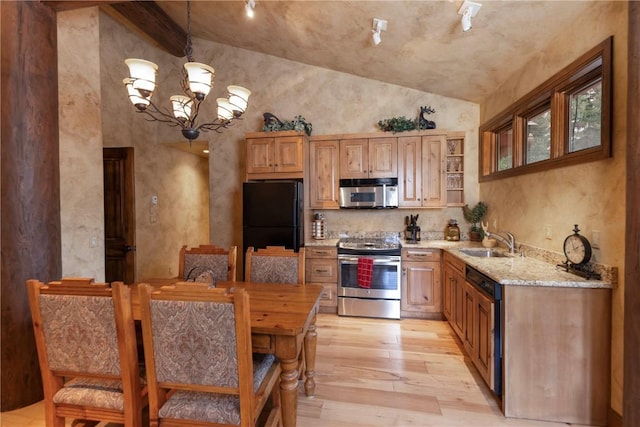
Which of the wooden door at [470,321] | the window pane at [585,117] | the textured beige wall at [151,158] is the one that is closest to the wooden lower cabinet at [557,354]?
the wooden door at [470,321]

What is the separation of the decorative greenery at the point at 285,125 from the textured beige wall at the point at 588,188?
244 cm

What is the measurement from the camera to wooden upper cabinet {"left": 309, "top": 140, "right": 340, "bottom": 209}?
4.02m

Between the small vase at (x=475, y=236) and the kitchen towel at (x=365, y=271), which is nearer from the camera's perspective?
the kitchen towel at (x=365, y=271)

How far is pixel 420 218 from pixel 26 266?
13.5 feet

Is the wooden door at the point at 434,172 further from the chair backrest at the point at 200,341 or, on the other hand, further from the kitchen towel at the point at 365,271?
the chair backrest at the point at 200,341

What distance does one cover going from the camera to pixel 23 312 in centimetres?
202

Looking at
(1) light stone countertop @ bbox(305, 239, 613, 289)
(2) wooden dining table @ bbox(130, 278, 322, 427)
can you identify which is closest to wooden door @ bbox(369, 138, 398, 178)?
(1) light stone countertop @ bbox(305, 239, 613, 289)

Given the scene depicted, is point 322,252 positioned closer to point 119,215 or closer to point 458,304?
point 458,304

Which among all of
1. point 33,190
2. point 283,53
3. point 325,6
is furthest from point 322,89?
point 33,190

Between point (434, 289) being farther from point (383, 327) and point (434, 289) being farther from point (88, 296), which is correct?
point (88, 296)

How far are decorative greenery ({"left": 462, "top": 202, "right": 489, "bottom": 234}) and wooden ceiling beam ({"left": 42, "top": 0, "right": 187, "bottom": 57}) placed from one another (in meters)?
4.73

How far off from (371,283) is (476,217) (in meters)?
1.67

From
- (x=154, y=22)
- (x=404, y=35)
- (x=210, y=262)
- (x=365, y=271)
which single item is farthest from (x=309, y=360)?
(x=154, y=22)

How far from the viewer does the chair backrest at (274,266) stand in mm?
2414
